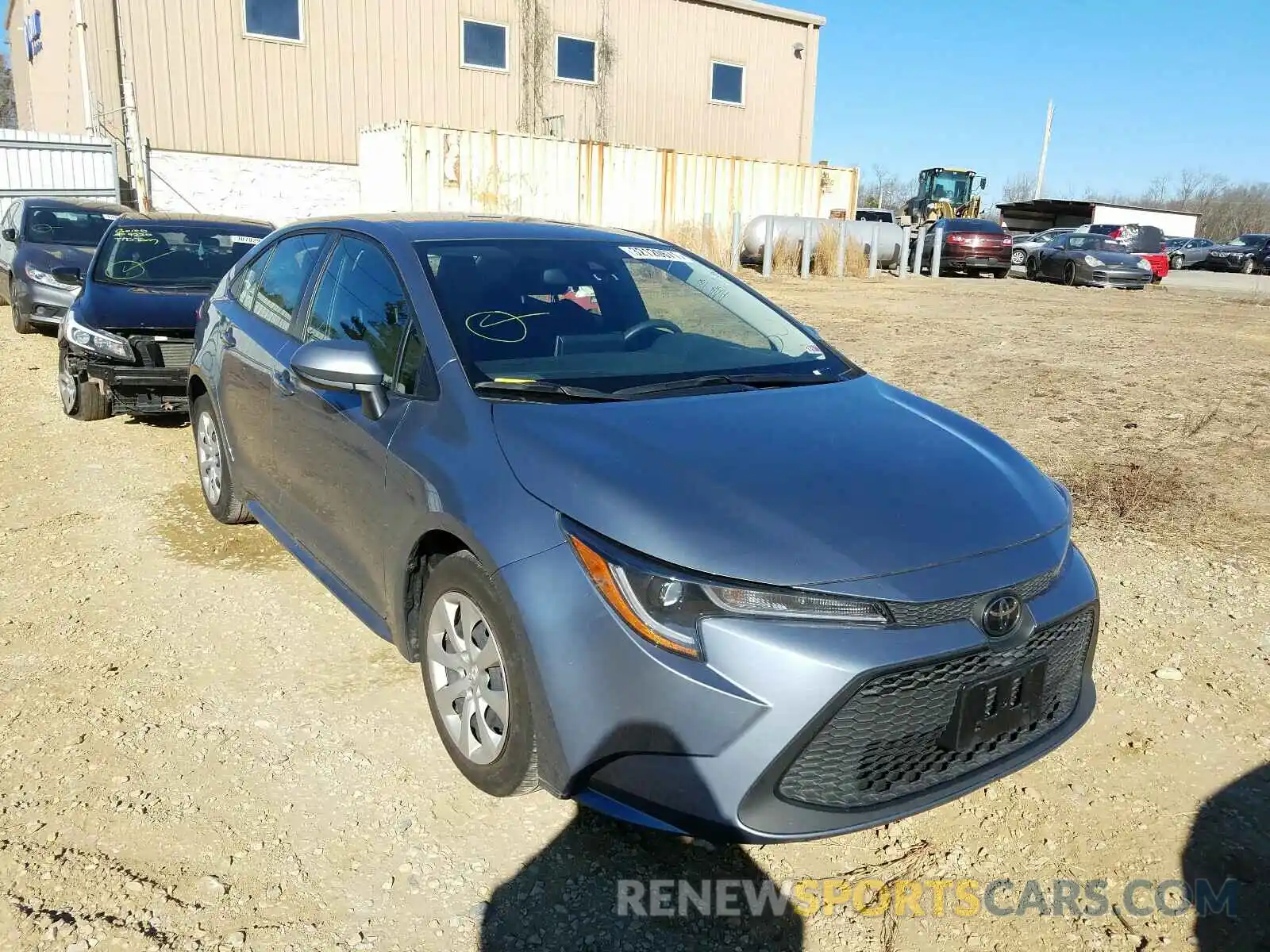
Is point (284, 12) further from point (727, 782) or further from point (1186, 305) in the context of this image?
point (727, 782)

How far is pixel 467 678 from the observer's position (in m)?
2.77

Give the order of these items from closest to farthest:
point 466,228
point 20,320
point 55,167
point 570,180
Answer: point 466,228 < point 20,320 < point 55,167 < point 570,180

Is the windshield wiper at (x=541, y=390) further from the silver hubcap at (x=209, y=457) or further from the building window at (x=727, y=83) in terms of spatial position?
the building window at (x=727, y=83)

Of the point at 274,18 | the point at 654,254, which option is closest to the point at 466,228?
the point at 654,254

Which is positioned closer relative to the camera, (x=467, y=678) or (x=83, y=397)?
(x=467, y=678)

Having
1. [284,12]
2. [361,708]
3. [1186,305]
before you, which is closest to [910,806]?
[361,708]

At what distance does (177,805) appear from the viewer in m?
2.79

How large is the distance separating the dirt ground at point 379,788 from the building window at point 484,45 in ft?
64.5

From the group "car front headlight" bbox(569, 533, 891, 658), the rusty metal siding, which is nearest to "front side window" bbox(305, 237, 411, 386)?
"car front headlight" bbox(569, 533, 891, 658)

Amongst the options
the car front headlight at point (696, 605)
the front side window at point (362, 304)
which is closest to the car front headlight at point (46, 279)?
the front side window at point (362, 304)

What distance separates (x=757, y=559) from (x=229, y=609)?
2.77 m

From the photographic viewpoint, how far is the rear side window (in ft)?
13.2

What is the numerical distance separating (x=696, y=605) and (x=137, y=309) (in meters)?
5.96

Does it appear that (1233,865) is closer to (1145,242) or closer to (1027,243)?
(1145,242)
